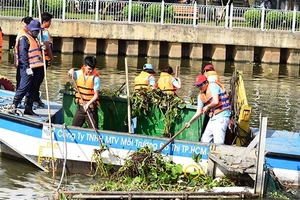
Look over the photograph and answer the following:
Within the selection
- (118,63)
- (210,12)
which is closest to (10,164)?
(118,63)

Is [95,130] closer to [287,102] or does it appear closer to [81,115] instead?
[81,115]

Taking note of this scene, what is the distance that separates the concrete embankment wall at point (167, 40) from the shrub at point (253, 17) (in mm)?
610

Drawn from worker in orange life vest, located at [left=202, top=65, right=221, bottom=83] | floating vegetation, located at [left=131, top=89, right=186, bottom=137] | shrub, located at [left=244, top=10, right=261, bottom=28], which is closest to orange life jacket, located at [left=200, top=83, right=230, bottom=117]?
worker in orange life vest, located at [left=202, top=65, right=221, bottom=83]

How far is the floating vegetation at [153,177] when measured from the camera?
12875 millimetres

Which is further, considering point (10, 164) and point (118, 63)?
point (118, 63)

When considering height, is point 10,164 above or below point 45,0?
below

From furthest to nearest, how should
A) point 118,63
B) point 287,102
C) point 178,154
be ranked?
point 118,63 → point 287,102 → point 178,154

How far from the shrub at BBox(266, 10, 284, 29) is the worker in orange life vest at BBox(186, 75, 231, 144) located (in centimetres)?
1850

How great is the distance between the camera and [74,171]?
14.0m

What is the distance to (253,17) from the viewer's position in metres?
31.7

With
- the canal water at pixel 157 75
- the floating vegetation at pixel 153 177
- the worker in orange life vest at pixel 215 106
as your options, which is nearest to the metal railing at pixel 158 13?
the canal water at pixel 157 75

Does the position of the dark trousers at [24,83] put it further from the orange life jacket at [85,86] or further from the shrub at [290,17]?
the shrub at [290,17]

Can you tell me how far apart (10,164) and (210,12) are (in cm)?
1826

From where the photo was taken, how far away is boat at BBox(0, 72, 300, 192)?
13.3 meters
